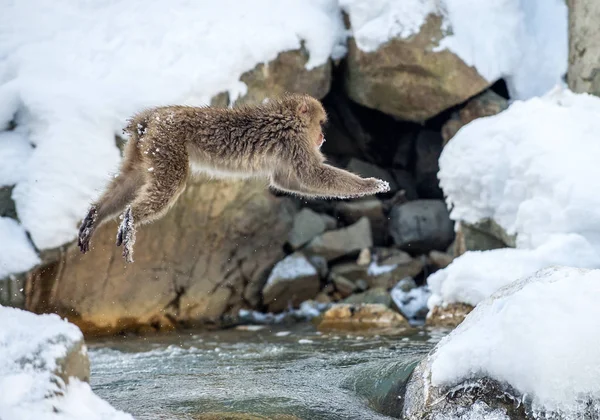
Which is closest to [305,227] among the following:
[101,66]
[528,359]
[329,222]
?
[329,222]

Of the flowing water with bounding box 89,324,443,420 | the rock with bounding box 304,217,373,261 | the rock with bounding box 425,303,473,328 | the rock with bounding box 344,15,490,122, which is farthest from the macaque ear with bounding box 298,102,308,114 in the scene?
the rock with bounding box 344,15,490,122

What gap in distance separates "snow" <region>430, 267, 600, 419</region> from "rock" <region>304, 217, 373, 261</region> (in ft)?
16.0

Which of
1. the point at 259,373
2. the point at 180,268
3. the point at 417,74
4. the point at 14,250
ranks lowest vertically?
the point at 259,373

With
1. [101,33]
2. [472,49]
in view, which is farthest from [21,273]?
[472,49]

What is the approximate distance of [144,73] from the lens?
6891 mm

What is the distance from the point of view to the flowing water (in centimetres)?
298

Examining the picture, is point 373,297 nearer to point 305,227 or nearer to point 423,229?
point 305,227

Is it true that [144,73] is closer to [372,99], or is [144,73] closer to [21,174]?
[21,174]

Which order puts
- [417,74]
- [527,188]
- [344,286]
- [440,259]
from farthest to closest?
[417,74]
[440,259]
[344,286]
[527,188]

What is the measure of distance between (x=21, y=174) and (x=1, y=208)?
1.05 ft

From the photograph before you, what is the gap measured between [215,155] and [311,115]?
0.71 m

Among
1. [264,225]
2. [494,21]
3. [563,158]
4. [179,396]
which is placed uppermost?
[494,21]

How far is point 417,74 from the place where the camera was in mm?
7859

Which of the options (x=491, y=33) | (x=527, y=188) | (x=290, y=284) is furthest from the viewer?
(x=491, y=33)
